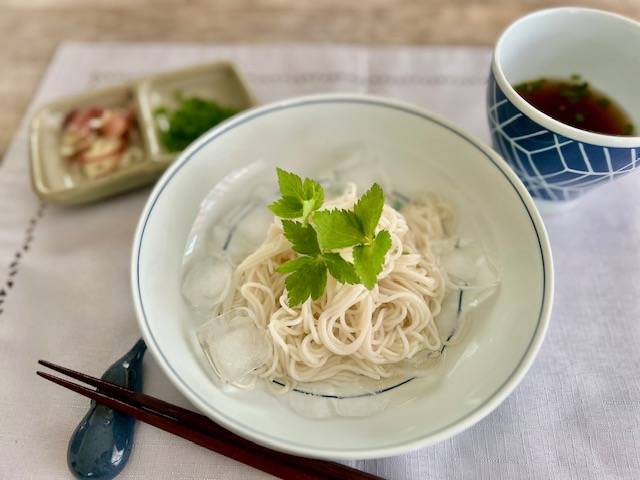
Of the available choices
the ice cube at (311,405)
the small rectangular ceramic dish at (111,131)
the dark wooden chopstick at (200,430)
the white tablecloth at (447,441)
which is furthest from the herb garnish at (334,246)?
the small rectangular ceramic dish at (111,131)

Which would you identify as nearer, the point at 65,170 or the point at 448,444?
the point at 448,444

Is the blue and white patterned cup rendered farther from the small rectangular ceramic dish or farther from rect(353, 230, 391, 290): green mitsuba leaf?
the small rectangular ceramic dish

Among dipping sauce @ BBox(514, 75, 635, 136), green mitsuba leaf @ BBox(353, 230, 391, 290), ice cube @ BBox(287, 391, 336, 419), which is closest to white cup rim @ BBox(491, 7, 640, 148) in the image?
dipping sauce @ BBox(514, 75, 635, 136)

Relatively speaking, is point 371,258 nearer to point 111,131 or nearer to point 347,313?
point 347,313

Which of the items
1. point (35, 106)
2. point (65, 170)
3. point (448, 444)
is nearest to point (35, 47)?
point (35, 106)

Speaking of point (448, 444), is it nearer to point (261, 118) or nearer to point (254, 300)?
point (254, 300)

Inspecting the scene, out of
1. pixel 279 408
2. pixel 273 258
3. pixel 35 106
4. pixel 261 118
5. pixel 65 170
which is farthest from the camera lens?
pixel 35 106
